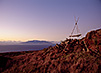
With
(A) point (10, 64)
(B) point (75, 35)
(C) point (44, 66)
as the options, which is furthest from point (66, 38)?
(A) point (10, 64)

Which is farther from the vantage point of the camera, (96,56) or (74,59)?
(74,59)

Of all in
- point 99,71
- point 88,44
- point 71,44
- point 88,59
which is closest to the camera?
point 99,71

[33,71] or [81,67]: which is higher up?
[81,67]

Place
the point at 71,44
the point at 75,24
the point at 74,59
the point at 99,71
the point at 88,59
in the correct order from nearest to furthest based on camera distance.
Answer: the point at 99,71 → the point at 88,59 → the point at 74,59 → the point at 71,44 → the point at 75,24

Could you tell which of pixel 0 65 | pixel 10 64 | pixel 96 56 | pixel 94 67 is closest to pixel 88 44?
pixel 96 56

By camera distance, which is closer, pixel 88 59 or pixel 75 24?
pixel 88 59

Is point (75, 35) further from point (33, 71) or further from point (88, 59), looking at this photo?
point (33, 71)

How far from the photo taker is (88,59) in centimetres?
880

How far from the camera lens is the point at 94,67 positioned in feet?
25.2

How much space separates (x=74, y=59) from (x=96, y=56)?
2.47 metres

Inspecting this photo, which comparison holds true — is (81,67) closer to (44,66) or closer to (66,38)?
(44,66)

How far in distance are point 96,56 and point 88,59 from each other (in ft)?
3.40

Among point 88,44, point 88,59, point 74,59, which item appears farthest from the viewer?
point 88,44

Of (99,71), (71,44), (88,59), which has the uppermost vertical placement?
(71,44)
